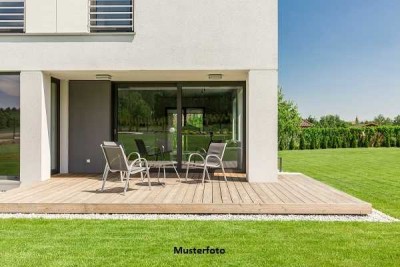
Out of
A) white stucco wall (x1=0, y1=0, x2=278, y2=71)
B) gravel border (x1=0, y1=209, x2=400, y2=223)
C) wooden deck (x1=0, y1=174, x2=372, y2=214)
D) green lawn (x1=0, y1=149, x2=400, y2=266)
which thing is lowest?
green lawn (x1=0, y1=149, x2=400, y2=266)

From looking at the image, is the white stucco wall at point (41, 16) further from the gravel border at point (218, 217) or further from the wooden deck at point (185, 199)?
the gravel border at point (218, 217)

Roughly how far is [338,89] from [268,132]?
3833 centimetres

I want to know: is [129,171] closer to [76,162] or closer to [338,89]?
[76,162]

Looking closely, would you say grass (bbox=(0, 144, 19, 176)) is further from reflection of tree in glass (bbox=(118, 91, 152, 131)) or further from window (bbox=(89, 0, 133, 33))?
window (bbox=(89, 0, 133, 33))

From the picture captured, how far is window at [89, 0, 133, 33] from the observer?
30.4ft

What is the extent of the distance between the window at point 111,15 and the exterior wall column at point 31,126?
1777 mm

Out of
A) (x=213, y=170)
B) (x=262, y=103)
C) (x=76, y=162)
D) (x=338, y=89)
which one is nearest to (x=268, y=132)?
(x=262, y=103)

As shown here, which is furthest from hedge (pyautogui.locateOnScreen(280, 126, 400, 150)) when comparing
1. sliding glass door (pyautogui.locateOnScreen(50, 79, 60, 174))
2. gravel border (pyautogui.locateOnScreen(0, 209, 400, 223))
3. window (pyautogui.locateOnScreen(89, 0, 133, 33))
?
gravel border (pyautogui.locateOnScreen(0, 209, 400, 223))

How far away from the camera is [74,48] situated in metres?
A: 9.12

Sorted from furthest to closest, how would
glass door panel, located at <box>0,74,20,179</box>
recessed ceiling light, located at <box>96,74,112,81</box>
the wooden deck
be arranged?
recessed ceiling light, located at <box>96,74,112,81</box>
glass door panel, located at <box>0,74,20,179</box>
the wooden deck

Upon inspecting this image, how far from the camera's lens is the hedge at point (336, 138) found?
108 ft

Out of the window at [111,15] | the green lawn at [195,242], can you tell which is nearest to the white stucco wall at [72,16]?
the window at [111,15]

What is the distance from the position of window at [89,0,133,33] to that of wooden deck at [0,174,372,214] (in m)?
3.64

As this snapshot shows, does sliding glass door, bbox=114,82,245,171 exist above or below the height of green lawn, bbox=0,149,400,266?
above
